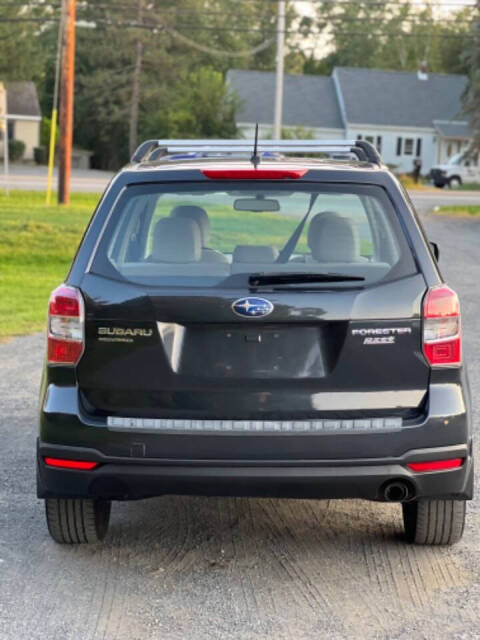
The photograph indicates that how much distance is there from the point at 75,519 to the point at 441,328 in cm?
183

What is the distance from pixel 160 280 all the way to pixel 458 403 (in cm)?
129

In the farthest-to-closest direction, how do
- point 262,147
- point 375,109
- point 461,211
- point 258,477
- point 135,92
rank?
point 375,109
point 135,92
point 461,211
point 262,147
point 258,477

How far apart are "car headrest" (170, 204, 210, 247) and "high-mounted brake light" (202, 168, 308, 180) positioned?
20.4 inches

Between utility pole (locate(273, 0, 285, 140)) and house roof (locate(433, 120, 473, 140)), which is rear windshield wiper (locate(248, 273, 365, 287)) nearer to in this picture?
utility pole (locate(273, 0, 285, 140))

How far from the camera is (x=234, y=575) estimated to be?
4.96 metres

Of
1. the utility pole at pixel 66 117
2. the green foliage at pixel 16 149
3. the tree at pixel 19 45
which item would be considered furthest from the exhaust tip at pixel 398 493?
the green foliage at pixel 16 149

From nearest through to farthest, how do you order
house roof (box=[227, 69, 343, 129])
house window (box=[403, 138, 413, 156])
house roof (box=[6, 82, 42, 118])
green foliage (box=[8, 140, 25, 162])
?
green foliage (box=[8, 140, 25, 162]), house roof (box=[227, 69, 343, 129]), house roof (box=[6, 82, 42, 118]), house window (box=[403, 138, 413, 156])

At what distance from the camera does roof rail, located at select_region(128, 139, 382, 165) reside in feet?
17.9

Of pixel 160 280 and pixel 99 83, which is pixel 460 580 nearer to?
pixel 160 280

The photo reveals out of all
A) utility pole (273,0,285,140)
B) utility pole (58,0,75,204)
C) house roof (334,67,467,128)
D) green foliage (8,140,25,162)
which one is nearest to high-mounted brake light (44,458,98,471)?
utility pole (58,0,75,204)

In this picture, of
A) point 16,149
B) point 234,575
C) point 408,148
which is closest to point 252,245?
point 234,575

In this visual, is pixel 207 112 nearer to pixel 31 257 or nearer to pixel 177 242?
pixel 31 257

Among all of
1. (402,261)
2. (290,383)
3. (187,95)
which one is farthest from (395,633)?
(187,95)

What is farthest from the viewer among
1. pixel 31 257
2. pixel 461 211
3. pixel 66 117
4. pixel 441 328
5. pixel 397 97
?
pixel 397 97
